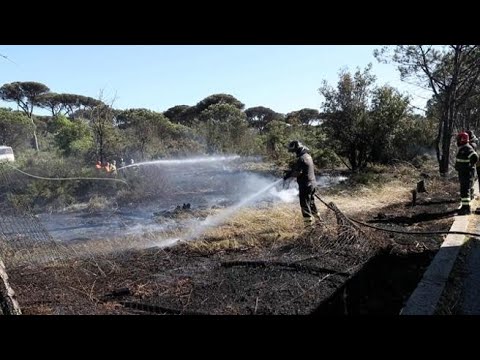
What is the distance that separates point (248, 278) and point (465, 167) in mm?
5863

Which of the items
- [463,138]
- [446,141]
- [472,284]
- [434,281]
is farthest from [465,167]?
[446,141]

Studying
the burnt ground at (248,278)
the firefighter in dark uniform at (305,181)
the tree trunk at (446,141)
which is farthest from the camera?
the tree trunk at (446,141)

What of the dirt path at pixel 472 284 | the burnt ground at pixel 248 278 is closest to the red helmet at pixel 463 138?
the burnt ground at pixel 248 278

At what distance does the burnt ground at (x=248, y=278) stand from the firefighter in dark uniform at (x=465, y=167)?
3.73ft

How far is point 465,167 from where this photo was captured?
8.34 metres

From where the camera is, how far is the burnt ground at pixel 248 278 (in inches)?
174

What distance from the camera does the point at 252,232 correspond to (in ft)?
24.5

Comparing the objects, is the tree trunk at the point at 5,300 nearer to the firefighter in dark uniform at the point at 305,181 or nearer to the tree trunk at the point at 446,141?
the firefighter in dark uniform at the point at 305,181

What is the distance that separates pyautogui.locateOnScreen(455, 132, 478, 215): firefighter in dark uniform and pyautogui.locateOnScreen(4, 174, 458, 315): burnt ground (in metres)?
1.14
